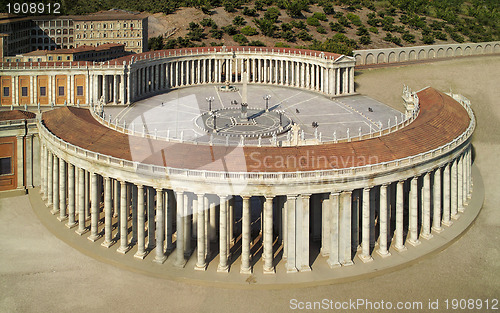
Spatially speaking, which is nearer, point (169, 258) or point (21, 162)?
point (169, 258)

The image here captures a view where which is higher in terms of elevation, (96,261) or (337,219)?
(337,219)

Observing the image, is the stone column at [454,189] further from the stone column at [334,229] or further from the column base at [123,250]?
the column base at [123,250]

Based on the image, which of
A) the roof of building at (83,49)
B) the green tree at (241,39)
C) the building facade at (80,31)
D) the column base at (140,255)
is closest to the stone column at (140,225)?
the column base at (140,255)

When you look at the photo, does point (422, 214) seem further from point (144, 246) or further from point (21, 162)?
point (21, 162)

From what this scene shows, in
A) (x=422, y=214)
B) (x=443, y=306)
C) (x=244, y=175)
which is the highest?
→ (x=244, y=175)

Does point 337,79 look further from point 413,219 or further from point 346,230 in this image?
point 346,230

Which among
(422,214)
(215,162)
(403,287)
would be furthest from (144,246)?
(422,214)
